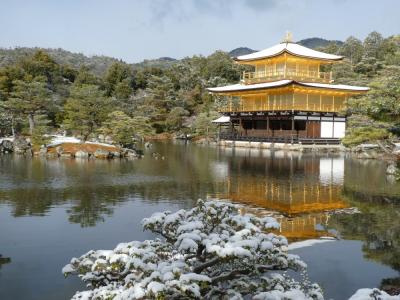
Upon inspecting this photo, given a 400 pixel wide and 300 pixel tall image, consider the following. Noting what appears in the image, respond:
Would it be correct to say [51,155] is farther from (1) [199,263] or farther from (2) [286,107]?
(1) [199,263]

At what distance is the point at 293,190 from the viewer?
65.0ft

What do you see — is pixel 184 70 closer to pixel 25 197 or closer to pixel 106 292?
pixel 25 197

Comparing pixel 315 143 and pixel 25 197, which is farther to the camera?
pixel 315 143

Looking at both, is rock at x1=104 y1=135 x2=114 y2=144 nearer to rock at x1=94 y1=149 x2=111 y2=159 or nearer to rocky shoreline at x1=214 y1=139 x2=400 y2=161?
rock at x1=94 y1=149 x2=111 y2=159

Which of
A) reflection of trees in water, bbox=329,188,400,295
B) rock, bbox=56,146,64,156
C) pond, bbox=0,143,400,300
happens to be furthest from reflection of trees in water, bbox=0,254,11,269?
rock, bbox=56,146,64,156

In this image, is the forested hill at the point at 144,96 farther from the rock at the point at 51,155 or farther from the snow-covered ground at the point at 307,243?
the snow-covered ground at the point at 307,243

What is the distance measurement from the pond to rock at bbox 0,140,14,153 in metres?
6.39

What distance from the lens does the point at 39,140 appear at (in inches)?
1351

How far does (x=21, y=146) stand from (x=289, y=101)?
26.5 m

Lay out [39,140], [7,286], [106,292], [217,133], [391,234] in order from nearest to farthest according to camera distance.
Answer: [106,292] → [7,286] → [391,234] → [39,140] → [217,133]

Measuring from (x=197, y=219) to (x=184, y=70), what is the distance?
82.1m

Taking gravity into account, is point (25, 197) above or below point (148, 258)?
below

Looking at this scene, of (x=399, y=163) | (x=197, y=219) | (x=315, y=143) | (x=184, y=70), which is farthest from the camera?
(x=184, y=70)

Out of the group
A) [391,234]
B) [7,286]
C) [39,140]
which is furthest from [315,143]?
[7,286]
